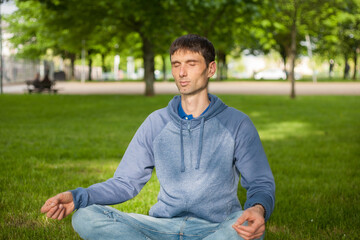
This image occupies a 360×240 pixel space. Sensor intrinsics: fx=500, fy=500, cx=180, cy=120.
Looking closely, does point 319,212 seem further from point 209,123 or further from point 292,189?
point 209,123

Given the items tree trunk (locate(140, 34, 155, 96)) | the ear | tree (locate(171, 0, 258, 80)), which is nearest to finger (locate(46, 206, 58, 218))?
the ear

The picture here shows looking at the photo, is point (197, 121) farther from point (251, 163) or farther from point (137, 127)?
point (137, 127)

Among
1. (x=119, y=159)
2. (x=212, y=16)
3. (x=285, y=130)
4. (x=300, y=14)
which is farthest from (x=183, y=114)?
(x=300, y=14)

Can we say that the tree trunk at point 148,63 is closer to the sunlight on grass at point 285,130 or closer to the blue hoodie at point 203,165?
the sunlight on grass at point 285,130

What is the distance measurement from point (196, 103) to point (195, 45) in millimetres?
358

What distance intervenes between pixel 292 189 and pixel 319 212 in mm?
1028

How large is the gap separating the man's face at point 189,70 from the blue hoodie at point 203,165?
0.16m

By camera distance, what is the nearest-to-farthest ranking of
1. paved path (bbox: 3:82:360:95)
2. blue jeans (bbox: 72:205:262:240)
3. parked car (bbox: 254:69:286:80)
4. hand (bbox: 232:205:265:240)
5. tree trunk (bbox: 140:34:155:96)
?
1. hand (bbox: 232:205:265:240)
2. blue jeans (bbox: 72:205:262:240)
3. tree trunk (bbox: 140:34:155:96)
4. paved path (bbox: 3:82:360:95)
5. parked car (bbox: 254:69:286:80)

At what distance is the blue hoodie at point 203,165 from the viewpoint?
287cm

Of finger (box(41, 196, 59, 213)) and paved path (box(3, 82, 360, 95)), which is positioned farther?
paved path (box(3, 82, 360, 95))

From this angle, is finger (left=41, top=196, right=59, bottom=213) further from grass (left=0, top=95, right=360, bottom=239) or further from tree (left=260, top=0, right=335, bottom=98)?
tree (left=260, top=0, right=335, bottom=98)

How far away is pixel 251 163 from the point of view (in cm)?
285

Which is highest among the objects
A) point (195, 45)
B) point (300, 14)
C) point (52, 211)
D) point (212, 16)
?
point (300, 14)

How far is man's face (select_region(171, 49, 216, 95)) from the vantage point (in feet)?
9.62
